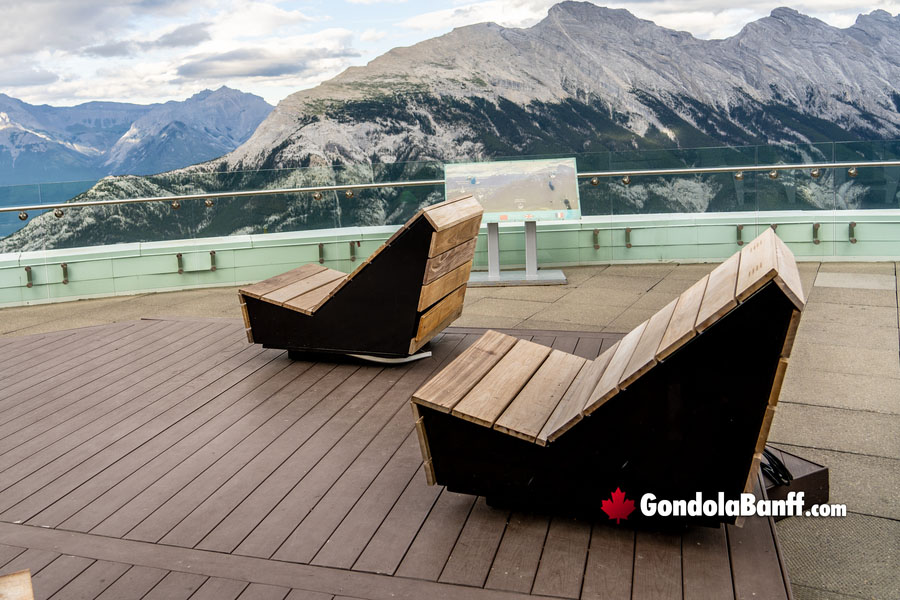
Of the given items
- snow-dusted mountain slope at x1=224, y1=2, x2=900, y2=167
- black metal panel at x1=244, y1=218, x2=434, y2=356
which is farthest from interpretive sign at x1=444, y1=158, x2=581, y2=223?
snow-dusted mountain slope at x1=224, y1=2, x2=900, y2=167

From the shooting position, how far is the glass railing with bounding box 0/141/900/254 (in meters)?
7.11

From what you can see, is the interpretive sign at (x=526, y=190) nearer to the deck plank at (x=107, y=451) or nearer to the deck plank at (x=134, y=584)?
the deck plank at (x=107, y=451)

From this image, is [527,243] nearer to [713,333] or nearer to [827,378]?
[827,378]

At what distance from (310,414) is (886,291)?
463cm

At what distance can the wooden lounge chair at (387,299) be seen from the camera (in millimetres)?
3580

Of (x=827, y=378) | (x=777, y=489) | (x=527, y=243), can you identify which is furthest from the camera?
(x=527, y=243)

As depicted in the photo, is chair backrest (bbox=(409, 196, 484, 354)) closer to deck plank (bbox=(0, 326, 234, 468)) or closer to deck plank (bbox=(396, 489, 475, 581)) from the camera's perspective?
deck plank (bbox=(0, 326, 234, 468))

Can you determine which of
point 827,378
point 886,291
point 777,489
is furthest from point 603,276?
point 777,489

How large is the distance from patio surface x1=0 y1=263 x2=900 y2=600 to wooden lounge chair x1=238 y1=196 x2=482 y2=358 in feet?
3.52

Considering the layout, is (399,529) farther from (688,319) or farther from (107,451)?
(107,451)

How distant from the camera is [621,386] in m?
1.89

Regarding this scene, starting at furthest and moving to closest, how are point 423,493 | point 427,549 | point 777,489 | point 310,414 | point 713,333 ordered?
point 310,414
point 423,493
point 777,489
point 427,549
point 713,333

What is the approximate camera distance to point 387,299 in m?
3.73

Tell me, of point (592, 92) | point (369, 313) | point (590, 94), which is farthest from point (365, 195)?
point (592, 92)
